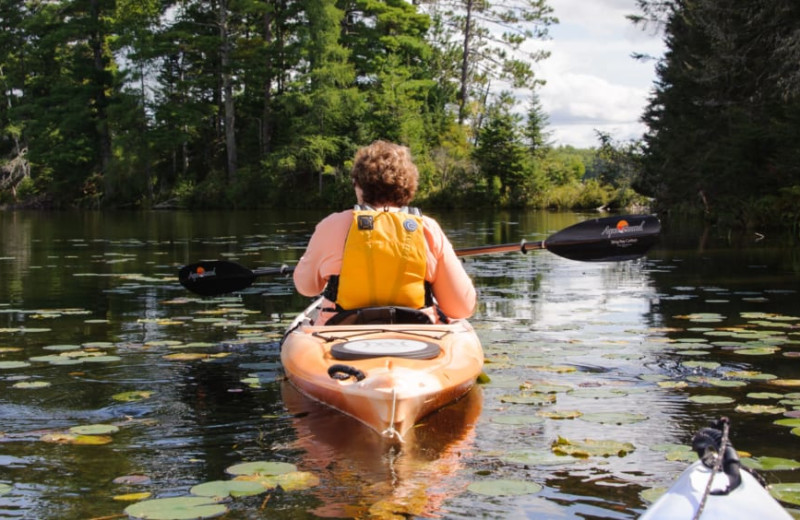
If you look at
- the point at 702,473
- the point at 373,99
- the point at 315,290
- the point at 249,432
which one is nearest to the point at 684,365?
the point at 315,290

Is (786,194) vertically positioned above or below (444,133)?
below

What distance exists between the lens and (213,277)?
712cm

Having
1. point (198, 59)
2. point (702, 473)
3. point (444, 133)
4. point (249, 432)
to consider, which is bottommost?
point (249, 432)

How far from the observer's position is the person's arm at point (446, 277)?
4859 mm

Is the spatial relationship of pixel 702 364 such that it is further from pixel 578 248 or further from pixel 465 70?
pixel 465 70

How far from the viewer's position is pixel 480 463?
12.4 feet

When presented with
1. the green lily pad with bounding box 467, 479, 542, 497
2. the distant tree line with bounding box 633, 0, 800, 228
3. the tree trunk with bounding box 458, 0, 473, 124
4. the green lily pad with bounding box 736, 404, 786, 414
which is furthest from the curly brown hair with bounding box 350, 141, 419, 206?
the tree trunk with bounding box 458, 0, 473, 124

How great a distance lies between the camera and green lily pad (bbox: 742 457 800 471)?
3574mm

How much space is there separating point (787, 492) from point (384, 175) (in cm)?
243

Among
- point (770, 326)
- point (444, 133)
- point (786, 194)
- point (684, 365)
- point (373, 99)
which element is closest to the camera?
point (684, 365)

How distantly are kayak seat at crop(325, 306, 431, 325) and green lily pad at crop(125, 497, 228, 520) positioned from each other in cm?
176

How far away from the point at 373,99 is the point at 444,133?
15.4ft

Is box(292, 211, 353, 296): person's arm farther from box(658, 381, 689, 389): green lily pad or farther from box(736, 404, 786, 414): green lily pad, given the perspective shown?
box(736, 404, 786, 414): green lily pad

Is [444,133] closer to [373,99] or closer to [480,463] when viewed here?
[373,99]
